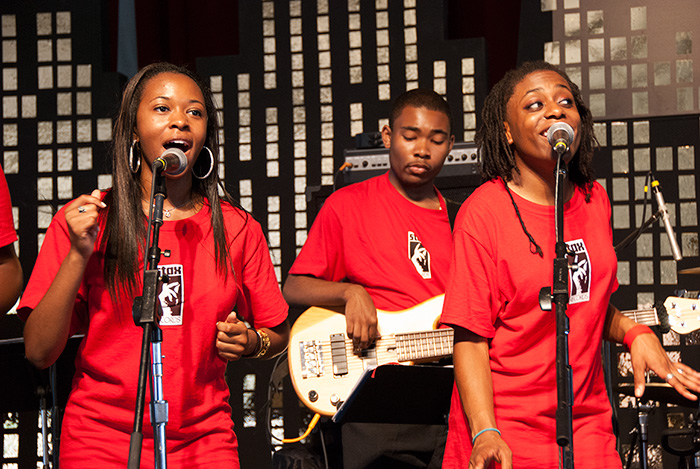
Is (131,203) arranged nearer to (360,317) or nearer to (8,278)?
(8,278)

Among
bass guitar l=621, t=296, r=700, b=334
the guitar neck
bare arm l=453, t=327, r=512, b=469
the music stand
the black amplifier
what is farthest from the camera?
the black amplifier

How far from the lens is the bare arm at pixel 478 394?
1.95 meters

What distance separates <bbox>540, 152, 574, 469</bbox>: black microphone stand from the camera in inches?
73.9

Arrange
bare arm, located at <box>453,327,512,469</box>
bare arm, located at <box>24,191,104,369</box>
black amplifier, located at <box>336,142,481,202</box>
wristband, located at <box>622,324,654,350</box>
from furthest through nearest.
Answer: black amplifier, located at <box>336,142,481,202</box> < wristband, located at <box>622,324,654,350</box> < bare arm, located at <box>24,191,104,369</box> < bare arm, located at <box>453,327,512,469</box>

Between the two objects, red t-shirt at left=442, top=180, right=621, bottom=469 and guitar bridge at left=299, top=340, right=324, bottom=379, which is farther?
guitar bridge at left=299, top=340, right=324, bottom=379

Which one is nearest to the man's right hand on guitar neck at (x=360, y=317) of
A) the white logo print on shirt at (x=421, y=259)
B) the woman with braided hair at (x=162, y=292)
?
the white logo print on shirt at (x=421, y=259)

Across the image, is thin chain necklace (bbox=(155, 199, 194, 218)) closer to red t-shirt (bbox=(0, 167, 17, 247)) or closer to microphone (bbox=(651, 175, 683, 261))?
red t-shirt (bbox=(0, 167, 17, 247))

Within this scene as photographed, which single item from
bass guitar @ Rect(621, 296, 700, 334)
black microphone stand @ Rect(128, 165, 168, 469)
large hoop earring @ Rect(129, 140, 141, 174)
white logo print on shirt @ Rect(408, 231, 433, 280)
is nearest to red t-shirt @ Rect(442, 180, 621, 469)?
black microphone stand @ Rect(128, 165, 168, 469)

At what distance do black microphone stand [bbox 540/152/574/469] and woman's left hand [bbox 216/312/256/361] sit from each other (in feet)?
2.84

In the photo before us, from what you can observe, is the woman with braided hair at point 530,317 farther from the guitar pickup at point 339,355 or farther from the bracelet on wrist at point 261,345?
the guitar pickup at point 339,355

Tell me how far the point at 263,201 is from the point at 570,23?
235 cm

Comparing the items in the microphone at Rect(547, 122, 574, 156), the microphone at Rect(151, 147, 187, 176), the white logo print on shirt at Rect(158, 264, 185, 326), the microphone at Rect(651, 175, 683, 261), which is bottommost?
the white logo print on shirt at Rect(158, 264, 185, 326)

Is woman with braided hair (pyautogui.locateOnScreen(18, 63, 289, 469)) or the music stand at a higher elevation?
woman with braided hair (pyautogui.locateOnScreen(18, 63, 289, 469))

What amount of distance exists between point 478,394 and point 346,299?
1.45 meters
